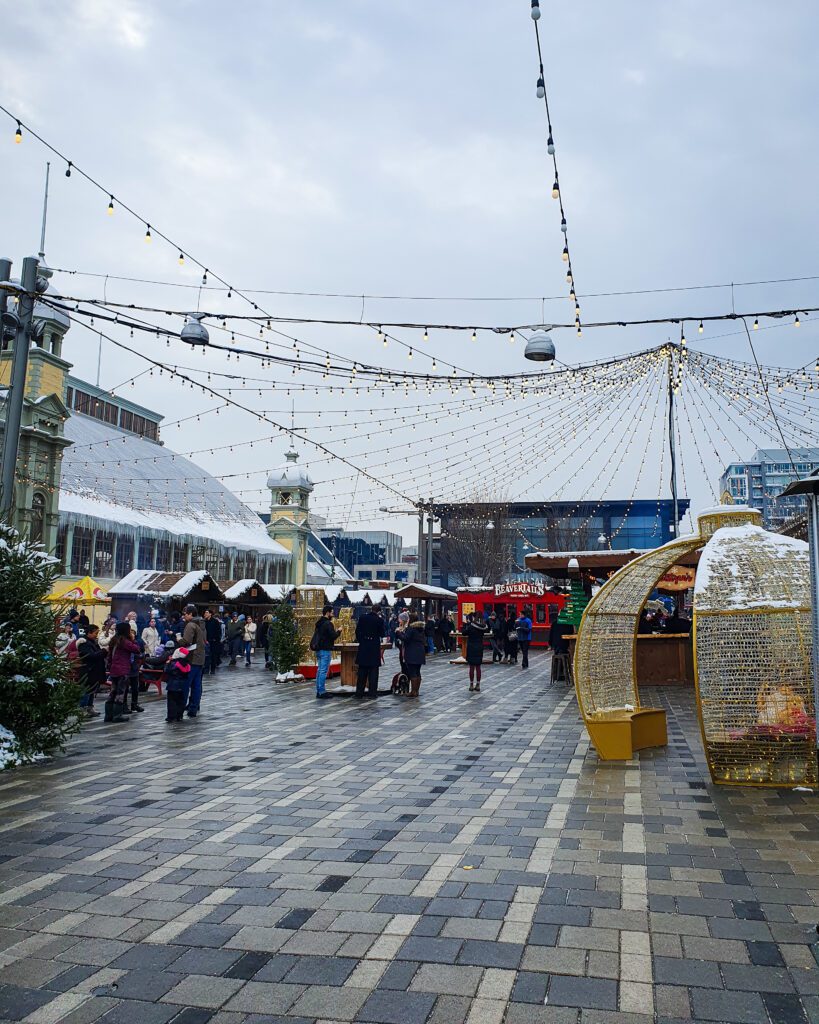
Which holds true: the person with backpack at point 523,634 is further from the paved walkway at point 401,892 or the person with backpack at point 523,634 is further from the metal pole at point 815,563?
the metal pole at point 815,563

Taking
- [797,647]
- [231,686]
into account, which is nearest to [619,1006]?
[797,647]

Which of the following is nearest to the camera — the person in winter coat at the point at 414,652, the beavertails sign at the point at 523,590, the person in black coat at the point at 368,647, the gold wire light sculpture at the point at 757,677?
the gold wire light sculpture at the point at 757,677

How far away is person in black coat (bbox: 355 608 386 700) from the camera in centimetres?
1496

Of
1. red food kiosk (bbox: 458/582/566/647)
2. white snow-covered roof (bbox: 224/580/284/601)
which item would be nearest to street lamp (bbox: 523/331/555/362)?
white snow-covered roof (bbox: 224/580/284/601)

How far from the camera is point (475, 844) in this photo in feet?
19.8

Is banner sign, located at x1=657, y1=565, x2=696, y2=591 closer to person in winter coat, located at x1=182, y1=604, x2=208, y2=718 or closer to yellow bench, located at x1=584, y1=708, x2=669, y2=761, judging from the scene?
yellow bench, located at x1=584, y1=708, x2=669, y2=761

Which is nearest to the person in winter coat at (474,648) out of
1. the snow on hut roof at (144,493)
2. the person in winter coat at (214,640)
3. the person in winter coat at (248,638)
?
the person in winter coat at (214,640)

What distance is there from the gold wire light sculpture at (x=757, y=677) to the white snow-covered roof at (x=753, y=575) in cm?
1

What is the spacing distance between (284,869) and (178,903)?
838mm

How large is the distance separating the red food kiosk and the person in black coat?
19078mm

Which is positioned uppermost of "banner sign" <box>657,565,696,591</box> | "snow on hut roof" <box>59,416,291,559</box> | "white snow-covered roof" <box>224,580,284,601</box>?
"snow on hut roof" <box>59,416,291,559</box>

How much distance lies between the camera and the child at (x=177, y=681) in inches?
480

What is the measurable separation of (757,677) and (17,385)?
9.31 metres

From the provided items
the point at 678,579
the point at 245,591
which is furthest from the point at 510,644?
the point at 245,591
